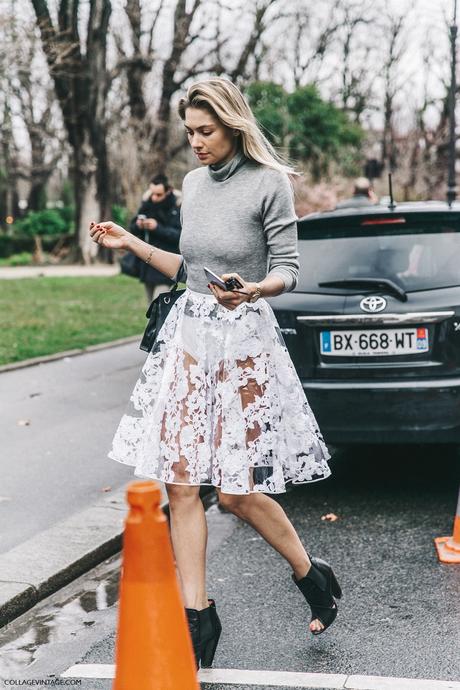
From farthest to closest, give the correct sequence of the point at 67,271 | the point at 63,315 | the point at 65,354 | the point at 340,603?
the point at 67,271, the point at 63,315, the point at 65,354, the point at 340,603

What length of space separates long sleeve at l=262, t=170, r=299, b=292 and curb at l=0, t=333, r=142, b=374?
7.60m

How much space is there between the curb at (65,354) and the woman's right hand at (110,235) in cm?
721

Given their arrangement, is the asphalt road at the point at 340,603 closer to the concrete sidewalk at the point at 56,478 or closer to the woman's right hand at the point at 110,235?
the concrete sidewalk at the point at 56,478

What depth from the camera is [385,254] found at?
5895 mm

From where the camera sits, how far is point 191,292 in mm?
3709

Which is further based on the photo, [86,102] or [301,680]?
[86,102]

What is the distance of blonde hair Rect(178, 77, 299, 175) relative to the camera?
3531 mm

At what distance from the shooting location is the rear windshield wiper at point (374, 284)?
18.2 feet

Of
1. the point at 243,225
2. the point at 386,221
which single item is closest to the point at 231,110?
the point at 243,225

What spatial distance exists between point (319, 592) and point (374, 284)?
2.26 meters

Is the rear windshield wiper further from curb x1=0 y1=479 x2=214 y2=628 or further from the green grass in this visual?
the green grass

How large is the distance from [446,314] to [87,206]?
1211 inches

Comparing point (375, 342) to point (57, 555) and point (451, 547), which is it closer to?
point (451, 547)

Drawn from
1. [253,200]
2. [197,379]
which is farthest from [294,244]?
[197,379]
